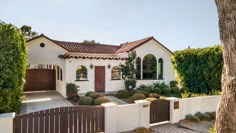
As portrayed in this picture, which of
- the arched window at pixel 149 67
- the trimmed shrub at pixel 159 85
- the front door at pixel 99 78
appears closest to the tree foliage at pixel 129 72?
the front door at pixel 99 78

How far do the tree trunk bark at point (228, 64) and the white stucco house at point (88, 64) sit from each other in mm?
14489

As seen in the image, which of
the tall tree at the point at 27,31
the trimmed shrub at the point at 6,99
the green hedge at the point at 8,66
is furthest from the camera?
the tall tree at the point at 27,31

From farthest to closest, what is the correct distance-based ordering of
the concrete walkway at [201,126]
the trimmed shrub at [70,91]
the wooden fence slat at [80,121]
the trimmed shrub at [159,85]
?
the trimmed shrub at [159,85] → the trimmed shrub at [70,91] → the concrete walkway at [201,126] → the wooden fence slat at [80,121]

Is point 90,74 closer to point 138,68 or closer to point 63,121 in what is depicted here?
point 138,68

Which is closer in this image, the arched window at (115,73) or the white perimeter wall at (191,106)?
the white perimeter wall at (191,106)

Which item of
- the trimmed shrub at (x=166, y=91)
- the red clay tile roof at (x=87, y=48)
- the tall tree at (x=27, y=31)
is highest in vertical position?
the tall tree at (x=27, y=31)

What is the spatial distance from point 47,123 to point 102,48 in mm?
15628

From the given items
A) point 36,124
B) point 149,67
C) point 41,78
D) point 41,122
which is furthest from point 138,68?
point 36,124

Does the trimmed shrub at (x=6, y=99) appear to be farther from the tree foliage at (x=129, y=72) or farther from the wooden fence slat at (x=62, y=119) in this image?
the tree foliage at (x=129, y=72)

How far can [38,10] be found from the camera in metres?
14.7

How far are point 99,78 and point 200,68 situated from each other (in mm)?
10154

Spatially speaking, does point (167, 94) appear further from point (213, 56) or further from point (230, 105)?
point (230, 105)

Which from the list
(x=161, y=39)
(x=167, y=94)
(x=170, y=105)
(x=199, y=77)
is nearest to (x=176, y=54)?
(x=199, y=77)

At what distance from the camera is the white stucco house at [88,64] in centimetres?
1678
